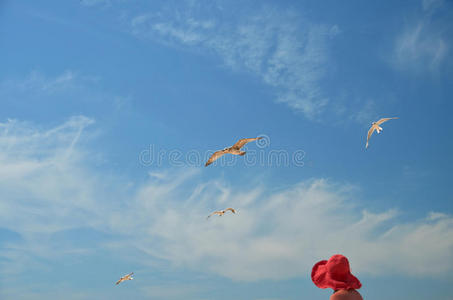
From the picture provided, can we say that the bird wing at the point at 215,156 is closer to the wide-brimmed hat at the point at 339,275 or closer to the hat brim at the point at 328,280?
the hat brim at the point at 328,280

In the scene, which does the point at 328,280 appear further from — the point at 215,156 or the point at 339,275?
the point at 215,156

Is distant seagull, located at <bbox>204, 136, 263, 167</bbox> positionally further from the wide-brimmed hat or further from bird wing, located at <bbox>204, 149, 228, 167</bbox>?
the wide-brimmed hat

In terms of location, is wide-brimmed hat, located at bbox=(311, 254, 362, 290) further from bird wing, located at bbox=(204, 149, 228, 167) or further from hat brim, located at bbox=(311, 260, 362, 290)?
bird wing, located at bbox=(204, 149, 228, 167)

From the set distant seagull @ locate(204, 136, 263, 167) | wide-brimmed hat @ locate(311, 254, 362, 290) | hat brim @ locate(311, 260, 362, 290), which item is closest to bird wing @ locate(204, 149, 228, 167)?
distant seagull @ locate(204, 136, 263, 167)

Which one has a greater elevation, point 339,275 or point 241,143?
point 241,143

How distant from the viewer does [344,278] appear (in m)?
9.08

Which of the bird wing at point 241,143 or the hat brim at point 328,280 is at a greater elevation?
the bird wing at point 241,143

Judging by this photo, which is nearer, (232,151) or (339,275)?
(339,275)

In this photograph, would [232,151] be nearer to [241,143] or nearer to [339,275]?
[241,143]

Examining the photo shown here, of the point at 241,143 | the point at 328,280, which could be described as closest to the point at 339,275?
the point at 328,280

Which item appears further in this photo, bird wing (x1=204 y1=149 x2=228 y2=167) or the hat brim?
bird wing (x1=204 y1=149 x2=228 y2=167)

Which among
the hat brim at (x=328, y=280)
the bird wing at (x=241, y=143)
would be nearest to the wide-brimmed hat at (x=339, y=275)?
the hat brim at (x=328, y=280)

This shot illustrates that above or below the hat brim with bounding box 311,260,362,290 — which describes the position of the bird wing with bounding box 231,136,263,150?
above

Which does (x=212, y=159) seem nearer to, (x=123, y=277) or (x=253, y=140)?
(x=253, y=140)
